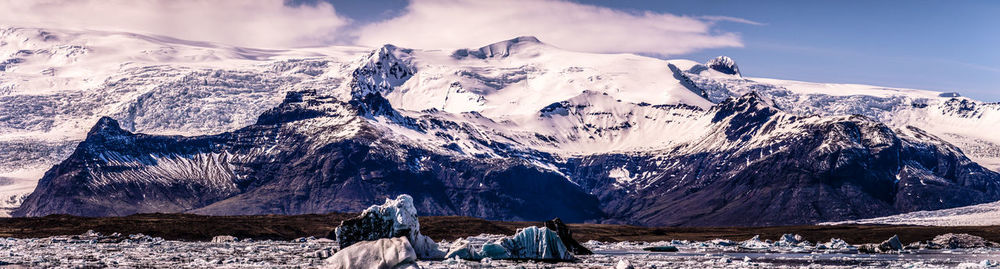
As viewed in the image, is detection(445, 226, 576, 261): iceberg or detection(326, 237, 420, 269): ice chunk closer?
detection(326, 237, 420, 269): ice chunk

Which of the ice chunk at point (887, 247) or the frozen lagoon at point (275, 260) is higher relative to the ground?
the frozen lagoon at point (275, 260)

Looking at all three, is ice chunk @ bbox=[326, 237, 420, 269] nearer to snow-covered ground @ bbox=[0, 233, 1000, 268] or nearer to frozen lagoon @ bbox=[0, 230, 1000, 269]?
snow-covered ground @ bbox=[0, 233, 1000, 268]

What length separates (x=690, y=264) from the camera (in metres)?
131

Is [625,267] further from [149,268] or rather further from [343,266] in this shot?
[149,268]

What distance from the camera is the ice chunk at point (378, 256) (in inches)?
3959

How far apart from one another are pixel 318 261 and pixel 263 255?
753 inches

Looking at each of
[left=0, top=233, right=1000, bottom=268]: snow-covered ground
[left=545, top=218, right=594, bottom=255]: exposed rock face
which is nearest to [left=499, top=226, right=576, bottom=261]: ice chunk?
[left=0, top=233, right=1000, bottom=268]: snow-covered ground

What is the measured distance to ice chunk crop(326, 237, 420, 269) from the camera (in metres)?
101

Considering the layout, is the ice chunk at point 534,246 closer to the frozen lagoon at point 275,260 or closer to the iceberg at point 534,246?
the iceberg at point 534,246

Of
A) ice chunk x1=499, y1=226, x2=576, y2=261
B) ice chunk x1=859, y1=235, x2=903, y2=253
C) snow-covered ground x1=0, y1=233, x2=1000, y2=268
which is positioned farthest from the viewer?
ice chunk x1=859, y1=235, x2=903, y2=253

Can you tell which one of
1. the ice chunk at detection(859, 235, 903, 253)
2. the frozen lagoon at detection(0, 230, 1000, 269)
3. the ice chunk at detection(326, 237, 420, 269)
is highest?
the ice chunk at detection(326, 237, 420, 269)

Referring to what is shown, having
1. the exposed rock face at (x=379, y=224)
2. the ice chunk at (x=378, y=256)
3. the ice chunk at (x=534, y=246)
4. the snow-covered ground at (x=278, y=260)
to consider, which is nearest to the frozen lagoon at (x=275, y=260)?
the snow-covered ground at (x=278, y=260)

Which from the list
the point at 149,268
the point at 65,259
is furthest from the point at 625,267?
the point at 65,259

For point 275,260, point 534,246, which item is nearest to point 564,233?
point 534,246
